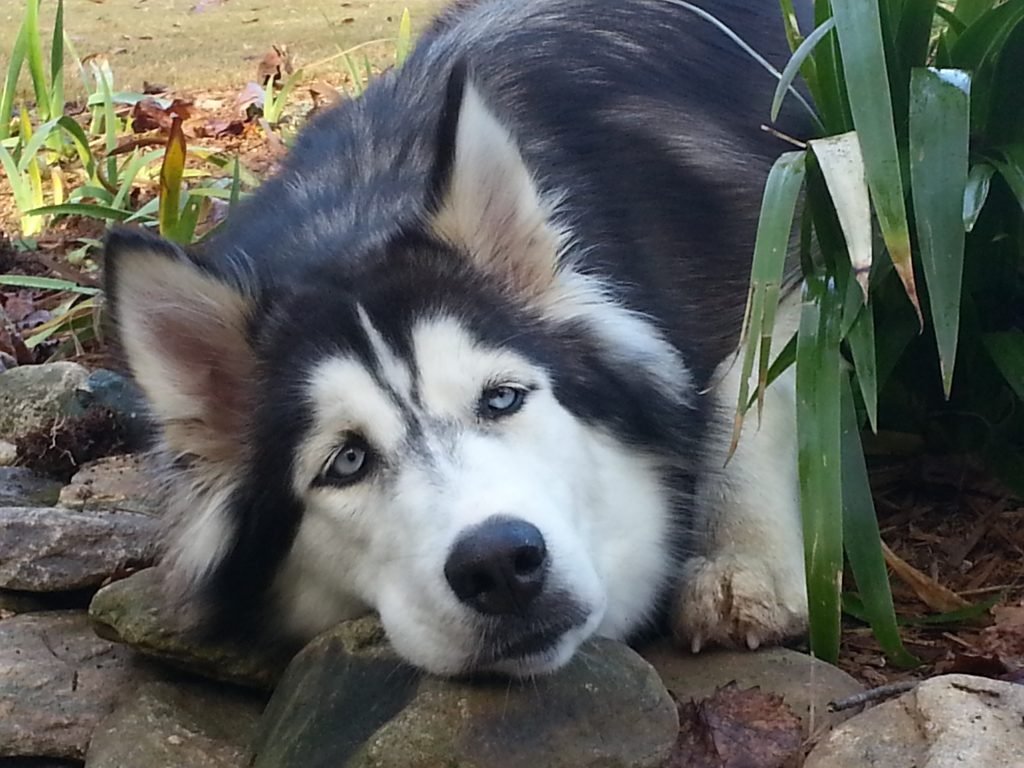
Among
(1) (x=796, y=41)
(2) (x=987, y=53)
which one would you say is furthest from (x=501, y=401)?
(2) (x=987, y=53)

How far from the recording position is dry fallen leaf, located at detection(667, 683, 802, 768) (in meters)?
2.11

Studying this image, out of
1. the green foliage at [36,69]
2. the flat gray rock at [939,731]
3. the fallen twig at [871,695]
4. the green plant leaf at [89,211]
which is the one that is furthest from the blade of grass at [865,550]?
the green foliage at [36,69]

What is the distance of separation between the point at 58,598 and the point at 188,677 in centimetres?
43

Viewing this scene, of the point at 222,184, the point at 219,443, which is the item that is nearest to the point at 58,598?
the point at 219,443

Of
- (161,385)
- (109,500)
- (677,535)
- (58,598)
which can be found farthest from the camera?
(109,500)

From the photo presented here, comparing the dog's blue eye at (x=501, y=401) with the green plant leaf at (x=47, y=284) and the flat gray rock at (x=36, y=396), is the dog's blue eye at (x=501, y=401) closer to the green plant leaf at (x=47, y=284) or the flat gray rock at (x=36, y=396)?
the flat gray rock at (x=36, y=396)

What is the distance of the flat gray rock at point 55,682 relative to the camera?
8.11ft

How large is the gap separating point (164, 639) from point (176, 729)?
0.68 feet

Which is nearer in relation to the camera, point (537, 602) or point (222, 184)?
point (537, 602)

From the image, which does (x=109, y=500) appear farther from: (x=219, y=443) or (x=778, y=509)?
(x=778, y=509)

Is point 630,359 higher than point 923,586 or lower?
higher

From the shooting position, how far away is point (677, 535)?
2.70 meters

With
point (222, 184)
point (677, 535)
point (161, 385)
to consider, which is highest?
point (161, 385)

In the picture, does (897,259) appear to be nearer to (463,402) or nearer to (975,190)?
(975,190)
